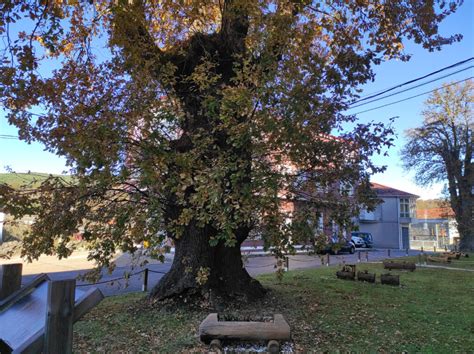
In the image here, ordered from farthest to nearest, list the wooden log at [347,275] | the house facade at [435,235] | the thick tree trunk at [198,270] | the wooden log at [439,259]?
the house facade at [435,235]
the wooden log at [439,259]
the wooden log at [347,275]
the thick tree trunk at [198,270]

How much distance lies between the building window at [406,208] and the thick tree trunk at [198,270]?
155 feet

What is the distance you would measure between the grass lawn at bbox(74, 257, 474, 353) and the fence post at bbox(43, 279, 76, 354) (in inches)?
130

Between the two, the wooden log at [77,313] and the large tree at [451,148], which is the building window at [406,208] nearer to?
the large tree at [451,148]

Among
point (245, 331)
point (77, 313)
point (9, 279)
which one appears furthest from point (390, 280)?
point (77, 313)

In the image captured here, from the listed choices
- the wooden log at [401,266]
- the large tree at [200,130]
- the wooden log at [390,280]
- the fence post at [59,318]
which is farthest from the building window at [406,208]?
the fence post at [59,318]

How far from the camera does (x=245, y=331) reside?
217 inches

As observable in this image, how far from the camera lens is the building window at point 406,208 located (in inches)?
2025

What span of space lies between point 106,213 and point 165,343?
8.65ft

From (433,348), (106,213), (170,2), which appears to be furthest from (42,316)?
(170,2)

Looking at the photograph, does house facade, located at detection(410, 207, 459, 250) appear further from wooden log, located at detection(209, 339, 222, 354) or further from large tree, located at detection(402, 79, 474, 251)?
wooden log, located at detection(209, 339, 222, 354)

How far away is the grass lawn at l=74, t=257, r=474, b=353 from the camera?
6.13 m

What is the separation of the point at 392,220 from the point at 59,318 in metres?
53.1

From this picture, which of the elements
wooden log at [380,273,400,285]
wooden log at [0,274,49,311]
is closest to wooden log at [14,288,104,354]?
wooden log at [0,274,49,311]

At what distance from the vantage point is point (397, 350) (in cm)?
592
